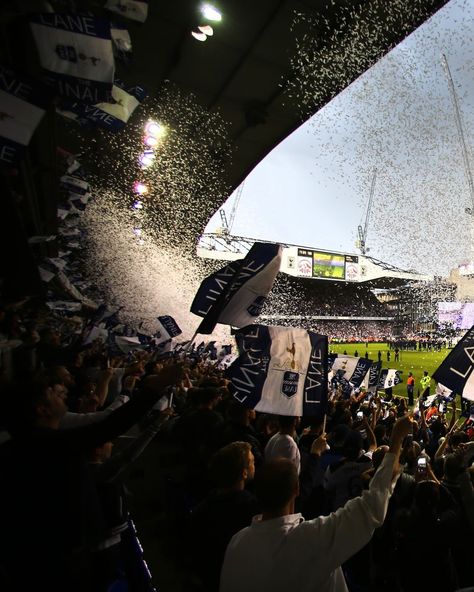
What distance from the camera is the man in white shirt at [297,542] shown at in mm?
1629

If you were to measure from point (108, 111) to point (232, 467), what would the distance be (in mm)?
5896

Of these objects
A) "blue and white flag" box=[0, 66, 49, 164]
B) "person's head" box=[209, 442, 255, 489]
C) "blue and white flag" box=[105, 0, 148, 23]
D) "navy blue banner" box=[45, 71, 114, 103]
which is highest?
"blue and white flag" box=[105, 0, 148, 23]

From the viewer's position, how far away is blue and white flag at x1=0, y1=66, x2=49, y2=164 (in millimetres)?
4254

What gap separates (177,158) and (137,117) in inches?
109

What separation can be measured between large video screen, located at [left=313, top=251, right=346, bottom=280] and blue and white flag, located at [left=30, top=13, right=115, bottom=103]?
63362mm

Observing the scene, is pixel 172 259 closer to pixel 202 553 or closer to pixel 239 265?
pixel 239 265

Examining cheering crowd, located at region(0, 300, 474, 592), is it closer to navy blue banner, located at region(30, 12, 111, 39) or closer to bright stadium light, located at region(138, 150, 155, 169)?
navy blue banner, located at region(30, 12, 111, 39)

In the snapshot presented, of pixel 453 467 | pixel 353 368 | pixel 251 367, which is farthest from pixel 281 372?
pixel 353 368

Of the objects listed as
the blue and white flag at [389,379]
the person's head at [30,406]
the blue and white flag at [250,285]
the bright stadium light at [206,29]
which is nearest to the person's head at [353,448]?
the blue and white flag at [250,285]

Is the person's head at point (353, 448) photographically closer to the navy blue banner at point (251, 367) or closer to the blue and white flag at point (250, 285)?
the navy blue banner at point (251, 367)

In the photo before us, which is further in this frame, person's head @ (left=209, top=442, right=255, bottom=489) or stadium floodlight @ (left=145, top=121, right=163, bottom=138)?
stadium floodlight @ (left=145, top=121, right=163, bottom=138)

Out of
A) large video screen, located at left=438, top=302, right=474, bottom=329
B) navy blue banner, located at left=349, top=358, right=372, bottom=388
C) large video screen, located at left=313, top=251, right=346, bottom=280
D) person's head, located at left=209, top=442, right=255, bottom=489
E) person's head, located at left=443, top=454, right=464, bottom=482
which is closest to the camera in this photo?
person's head, located at left=209, top=442, right=255, bottom=489

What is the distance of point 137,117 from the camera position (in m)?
11.0

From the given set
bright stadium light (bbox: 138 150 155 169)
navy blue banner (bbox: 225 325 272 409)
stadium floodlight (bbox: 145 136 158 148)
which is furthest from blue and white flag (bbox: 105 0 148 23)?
bright stadium light (bbox: 138 150 155 169)
